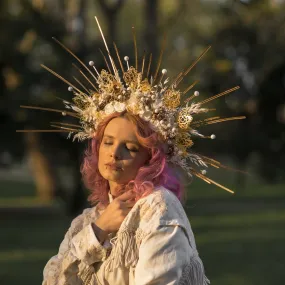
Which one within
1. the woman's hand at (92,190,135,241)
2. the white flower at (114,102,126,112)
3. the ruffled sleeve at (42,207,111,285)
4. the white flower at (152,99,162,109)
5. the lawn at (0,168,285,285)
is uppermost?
the white flower at (152,99,162,109)

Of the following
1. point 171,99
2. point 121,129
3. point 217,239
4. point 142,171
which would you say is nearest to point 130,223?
point 142,171

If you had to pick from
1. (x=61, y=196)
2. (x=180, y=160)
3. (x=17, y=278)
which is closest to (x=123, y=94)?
(x=180, y=160)

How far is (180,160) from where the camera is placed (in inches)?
153

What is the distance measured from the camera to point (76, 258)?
3.71m

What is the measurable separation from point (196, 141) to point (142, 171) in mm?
17816

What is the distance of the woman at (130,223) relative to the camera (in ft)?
11.2

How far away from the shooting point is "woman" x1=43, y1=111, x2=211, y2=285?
3418 millimetres

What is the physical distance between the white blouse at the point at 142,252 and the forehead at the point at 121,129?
264 millimetres

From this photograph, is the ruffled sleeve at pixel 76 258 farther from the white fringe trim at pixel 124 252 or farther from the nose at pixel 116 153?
the nose at pixel 116 153

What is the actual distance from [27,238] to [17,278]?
5051 mm

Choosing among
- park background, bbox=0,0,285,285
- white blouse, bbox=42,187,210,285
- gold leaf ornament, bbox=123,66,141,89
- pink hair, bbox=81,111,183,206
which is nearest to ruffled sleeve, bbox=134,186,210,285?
white blouse, bbox=42,187,210,285

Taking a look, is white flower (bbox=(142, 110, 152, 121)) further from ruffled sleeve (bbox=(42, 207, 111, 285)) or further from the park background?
the park background

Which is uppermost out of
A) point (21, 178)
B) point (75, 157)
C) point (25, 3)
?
point (25, 3)

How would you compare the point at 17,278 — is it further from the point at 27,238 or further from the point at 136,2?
the point at 136,2
